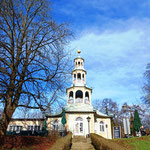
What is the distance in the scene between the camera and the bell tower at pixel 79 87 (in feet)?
90.7

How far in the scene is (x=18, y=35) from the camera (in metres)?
10.6

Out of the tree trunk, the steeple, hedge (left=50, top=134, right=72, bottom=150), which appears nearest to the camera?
hedge (left=50, top=134, right=72, bottom=150)

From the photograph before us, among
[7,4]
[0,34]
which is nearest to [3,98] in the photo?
[0,34]

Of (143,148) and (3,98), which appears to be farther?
(143,148)

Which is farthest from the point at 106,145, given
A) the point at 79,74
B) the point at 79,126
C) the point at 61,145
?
the point at 79,74

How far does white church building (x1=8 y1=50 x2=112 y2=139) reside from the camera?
24.5 m

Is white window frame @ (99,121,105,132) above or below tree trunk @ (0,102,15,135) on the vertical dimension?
Answer: below

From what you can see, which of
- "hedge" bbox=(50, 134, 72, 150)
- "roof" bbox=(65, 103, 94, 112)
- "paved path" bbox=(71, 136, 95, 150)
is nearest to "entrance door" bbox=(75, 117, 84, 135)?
"roof" bbox=(65, 103, 94, 112)

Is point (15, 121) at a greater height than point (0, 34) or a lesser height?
lesser

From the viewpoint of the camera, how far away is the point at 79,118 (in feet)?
82.2

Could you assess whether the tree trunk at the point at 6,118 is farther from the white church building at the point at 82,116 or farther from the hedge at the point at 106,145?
the white church building at the point at 82,116

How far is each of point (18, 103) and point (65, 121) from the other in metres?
13.7

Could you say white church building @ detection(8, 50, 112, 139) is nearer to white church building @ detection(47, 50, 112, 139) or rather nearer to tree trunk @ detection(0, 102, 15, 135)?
white church building @ detection(47, 50, 112, 139)

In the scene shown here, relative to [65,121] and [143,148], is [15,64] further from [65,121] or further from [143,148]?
[65,121]
